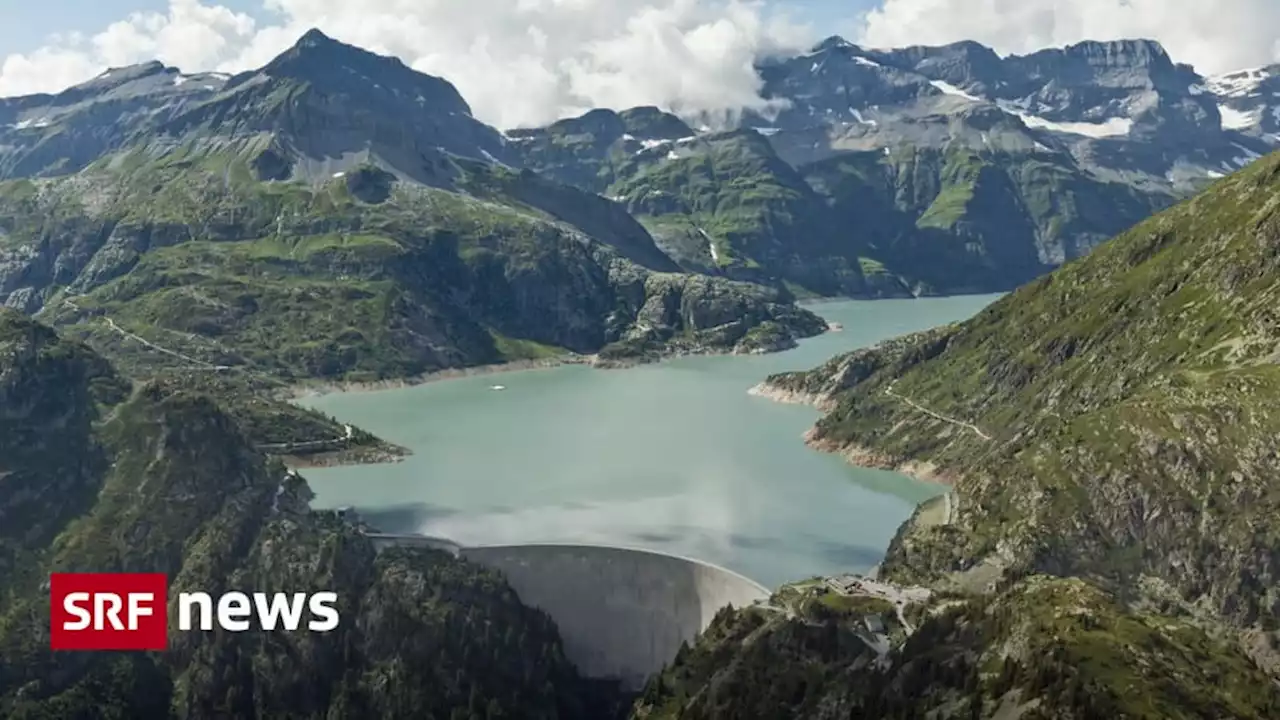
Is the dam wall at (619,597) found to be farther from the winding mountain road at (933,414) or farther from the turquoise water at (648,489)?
the winding mountain road at (933,414)

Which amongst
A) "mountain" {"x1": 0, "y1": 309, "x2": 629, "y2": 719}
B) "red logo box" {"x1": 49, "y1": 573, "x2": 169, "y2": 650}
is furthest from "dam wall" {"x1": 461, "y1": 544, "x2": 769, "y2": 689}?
"red logo box" {"x1": 49, "y1": 573, "x2": 169, "y2": 650}

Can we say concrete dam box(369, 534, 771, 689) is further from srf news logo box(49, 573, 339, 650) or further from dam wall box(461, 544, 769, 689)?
srf news logo box(49, 573, 339, 650)

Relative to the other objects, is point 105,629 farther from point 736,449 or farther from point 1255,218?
point 1255,218

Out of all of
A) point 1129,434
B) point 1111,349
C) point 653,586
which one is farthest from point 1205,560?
point 1111,349

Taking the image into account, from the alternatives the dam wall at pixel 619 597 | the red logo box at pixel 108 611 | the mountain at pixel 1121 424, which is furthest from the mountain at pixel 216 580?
the mountain at pixel 1121 424

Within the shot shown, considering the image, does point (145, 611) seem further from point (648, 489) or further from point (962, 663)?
point (962, 663)

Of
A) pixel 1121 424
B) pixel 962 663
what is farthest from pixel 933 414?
pixel 962 663
